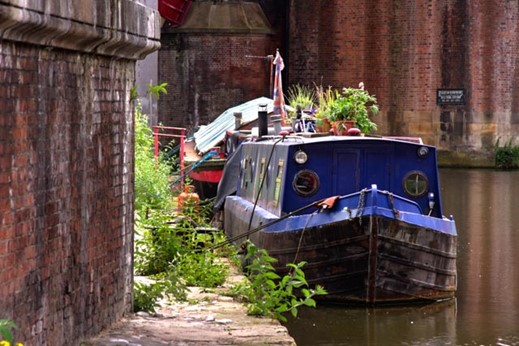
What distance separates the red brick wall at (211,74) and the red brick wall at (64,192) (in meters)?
28.7

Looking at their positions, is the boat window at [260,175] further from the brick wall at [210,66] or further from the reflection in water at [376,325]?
the brick wall at [210,66]

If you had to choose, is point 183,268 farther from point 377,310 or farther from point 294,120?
point 294,120

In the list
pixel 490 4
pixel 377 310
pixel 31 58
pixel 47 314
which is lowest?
pixel 377 310

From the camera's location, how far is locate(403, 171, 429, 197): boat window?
48.0 ft

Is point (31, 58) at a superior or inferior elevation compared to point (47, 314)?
superior

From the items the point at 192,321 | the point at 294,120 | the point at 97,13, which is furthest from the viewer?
the point at 294,120

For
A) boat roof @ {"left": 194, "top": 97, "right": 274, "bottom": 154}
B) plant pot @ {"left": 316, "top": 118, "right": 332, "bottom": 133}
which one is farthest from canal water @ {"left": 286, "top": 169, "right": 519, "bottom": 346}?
boat roof @ {"left": 194, "top": 97, "right": 274, "bottom": 154}

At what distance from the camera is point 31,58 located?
6.41m

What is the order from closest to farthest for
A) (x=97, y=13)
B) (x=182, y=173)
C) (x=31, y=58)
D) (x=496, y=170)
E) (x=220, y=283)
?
(x=31, y=58) < (x=97, y=13) < (x=220, y=283) < (x=182, y=173) < (x=496, y=170)

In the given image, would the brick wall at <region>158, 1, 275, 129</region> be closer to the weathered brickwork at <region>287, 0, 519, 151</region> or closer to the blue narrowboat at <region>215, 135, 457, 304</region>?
the weathered brickwork at <region>287, 0, 519, 151</region>

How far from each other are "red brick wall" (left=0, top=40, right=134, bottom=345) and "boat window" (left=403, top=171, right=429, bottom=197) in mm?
6096

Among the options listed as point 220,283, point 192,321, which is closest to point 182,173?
point 220,283

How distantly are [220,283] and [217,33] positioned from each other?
2619 cm

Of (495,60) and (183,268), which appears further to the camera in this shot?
(495,60)
